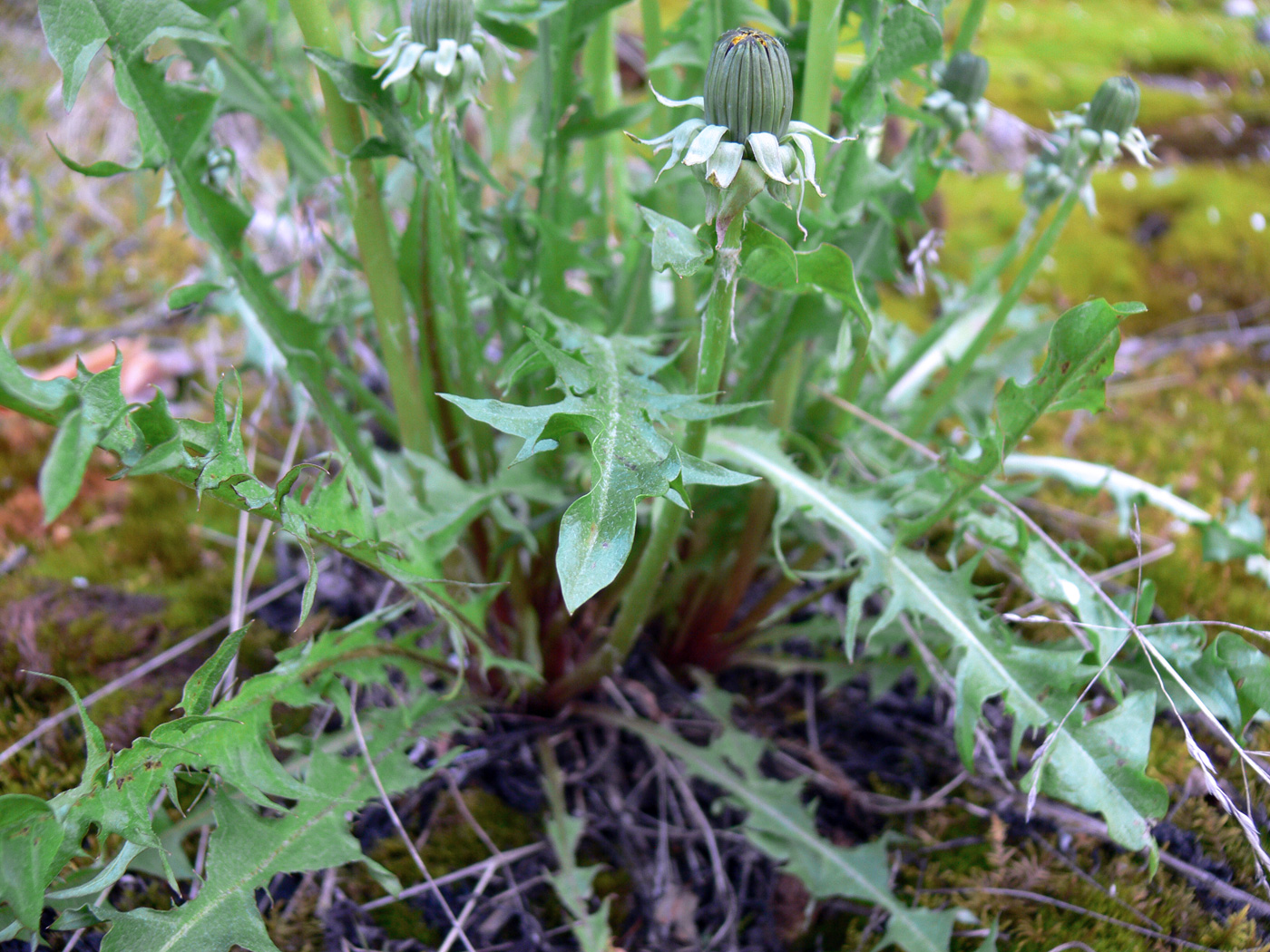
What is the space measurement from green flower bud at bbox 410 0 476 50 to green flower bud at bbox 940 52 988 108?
644 mm

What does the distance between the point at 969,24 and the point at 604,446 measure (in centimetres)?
85

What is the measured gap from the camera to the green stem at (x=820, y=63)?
974 mm

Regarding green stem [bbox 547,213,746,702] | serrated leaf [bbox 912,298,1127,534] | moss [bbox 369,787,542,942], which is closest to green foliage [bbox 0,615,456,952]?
moss [bbox 369,787,542,942]

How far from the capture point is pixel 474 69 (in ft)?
2.92

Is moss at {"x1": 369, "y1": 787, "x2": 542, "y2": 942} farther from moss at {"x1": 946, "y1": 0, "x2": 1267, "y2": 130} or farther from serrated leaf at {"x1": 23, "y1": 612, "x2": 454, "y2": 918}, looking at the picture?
moss at {"x1": 946, "y1": 0, "x2": 1267, "y2": 130}

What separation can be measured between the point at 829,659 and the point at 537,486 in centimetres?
58

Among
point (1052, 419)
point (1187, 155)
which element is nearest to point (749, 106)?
point (1052, 419)

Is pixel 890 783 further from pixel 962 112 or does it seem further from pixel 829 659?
pixel 962 112

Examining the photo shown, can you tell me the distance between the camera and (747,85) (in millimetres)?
691

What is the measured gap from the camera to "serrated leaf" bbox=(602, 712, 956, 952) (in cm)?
101

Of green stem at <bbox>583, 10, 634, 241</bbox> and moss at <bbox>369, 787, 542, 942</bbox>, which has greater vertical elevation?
green stem at <bbox>583, 10, 634, 241</bbox>

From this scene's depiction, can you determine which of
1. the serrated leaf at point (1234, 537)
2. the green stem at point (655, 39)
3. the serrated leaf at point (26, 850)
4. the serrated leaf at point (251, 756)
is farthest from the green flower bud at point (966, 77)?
the serrated leaf at point (26, 850)

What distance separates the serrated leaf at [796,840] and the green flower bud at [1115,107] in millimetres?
922

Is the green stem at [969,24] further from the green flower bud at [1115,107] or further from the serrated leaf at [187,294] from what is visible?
the serrated leaf at [187,294]
